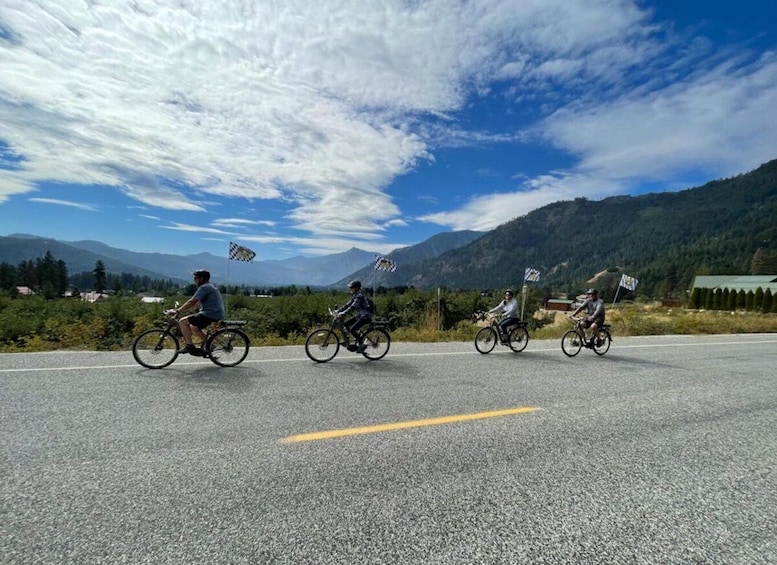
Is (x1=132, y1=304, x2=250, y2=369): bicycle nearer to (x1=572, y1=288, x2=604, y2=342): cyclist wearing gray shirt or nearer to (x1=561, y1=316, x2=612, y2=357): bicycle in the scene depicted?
(x1=561, y1=316, x2=612, y2=357): bicycle

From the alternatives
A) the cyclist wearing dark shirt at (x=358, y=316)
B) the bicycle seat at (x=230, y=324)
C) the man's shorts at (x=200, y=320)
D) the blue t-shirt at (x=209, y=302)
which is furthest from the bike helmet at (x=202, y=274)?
the cyclist wearing dark shirt at (x=358, y=316)

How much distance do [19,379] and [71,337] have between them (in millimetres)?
4709

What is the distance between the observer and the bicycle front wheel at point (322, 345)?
26.6 feet

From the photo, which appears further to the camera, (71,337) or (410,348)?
(410,348)

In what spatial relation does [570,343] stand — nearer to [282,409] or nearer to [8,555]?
[282,409]

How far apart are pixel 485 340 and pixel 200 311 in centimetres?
666

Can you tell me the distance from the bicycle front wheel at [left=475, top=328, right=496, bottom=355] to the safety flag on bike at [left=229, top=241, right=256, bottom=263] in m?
8.37

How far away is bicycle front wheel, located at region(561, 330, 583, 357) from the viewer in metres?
10.0

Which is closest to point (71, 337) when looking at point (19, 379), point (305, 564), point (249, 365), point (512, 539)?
point (19, 379)

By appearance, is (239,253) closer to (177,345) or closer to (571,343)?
(177,345)

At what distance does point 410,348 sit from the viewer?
10.6 metres

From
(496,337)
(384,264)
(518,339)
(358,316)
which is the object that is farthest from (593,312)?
(384,264)

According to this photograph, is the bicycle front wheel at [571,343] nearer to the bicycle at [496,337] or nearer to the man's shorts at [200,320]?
the bicycle at [496,337]

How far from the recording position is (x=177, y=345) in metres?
7.20
